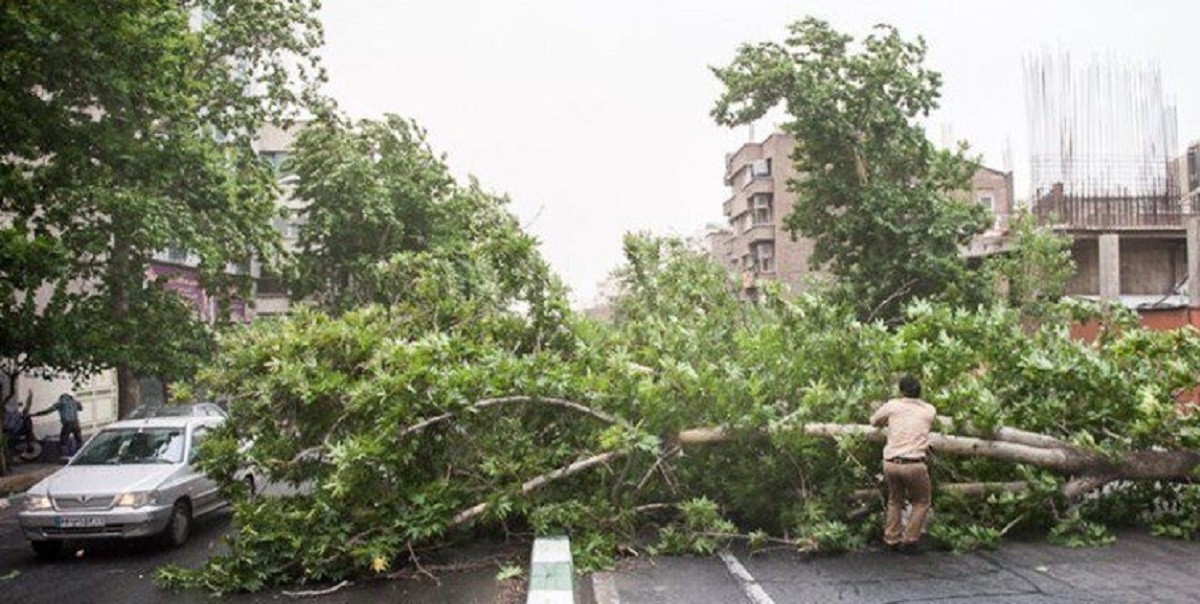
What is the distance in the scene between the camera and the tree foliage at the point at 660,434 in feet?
28.7

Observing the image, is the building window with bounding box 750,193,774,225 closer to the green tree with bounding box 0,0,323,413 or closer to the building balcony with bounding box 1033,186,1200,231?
the building balcony with bounding box 1033,186,1200,231

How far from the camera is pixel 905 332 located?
964 cm

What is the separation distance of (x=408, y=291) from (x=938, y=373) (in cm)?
661

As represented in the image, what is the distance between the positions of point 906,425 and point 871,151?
15532 mm

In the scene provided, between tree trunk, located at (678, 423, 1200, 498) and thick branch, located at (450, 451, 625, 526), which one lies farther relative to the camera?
tree trunk, located at (678, 423, 1200, 498)

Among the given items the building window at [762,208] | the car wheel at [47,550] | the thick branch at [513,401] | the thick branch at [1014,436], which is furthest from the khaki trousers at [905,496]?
the building window at [762,208]

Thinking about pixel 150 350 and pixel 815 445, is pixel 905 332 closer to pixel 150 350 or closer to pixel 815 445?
pixel 815 445

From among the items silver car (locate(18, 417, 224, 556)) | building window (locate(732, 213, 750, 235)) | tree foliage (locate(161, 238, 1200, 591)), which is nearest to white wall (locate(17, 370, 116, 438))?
silver car (locate(18, 417, 224, 556))

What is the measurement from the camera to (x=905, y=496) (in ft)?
29.3

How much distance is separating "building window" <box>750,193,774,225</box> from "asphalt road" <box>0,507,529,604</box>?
54.0m

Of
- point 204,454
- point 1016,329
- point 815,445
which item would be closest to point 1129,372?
point 1016,329

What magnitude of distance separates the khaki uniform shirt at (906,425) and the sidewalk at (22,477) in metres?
15.4

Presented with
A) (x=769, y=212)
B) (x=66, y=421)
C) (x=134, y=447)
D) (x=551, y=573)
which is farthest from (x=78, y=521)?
A: (x=769, y=212)

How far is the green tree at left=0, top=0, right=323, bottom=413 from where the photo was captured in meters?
14.3
